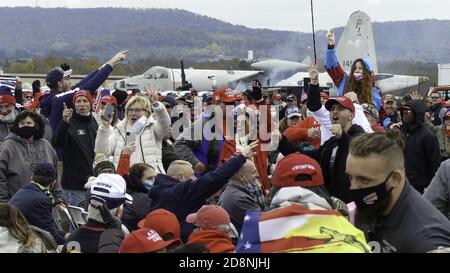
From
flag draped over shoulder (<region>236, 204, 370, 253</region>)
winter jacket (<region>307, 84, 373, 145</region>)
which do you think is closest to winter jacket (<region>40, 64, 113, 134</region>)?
winter jacket (<region>307, 84, 373, 145</region>)

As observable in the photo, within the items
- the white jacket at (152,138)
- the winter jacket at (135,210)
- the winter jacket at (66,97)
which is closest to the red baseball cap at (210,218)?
the winter jacket at (135,210)

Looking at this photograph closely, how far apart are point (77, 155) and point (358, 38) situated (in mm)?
44283

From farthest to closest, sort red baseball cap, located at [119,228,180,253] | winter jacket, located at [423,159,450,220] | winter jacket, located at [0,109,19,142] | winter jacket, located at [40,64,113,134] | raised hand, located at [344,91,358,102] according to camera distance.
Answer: winter jacket, located at [0,109,19,142] < winter jacket, located at [40,64,113,134] < raised hand, located at [344,91,358,102] < winter jacket, located at [423,159,450,220] < red baseball cap, located at [119,228,180,253]

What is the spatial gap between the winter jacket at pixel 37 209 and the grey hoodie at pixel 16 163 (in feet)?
3.88

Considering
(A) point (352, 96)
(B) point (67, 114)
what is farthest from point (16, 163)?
(A) point (352, 96)

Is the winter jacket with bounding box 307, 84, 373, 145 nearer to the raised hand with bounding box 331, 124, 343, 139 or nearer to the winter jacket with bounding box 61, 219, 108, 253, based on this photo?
the raised hand with bounding box 331, 124, 343, 139

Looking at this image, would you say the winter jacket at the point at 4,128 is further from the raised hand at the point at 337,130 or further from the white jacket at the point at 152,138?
the raised hand at the point at 337,130

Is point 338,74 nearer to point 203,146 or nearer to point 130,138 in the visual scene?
point 203,146

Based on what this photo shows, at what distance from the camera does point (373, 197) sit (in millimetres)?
3742

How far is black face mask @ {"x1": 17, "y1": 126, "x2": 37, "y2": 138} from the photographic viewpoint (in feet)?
29.7

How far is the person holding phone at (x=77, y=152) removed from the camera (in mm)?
10159

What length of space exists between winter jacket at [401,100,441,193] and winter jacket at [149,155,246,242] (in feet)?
10.6
